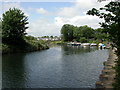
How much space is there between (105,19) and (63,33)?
10747 centimetres

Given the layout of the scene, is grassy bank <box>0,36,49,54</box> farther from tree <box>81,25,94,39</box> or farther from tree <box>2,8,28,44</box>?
tree <box>81,25,94,39</box>

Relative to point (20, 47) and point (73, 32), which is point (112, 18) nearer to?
point (20, 47)

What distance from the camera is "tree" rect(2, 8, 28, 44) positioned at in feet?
135

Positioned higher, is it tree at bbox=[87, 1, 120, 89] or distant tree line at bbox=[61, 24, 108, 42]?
distant tree line at bbox=[61, 24, 108, 42]

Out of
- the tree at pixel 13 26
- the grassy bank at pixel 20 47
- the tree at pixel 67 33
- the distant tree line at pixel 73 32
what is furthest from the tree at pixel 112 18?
the tree at pixel 67 33

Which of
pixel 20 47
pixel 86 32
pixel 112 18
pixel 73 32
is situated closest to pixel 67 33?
pixel 73 32

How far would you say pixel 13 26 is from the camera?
138 ft

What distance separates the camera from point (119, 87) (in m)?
7.60

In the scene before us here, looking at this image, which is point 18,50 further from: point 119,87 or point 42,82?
point 119,87

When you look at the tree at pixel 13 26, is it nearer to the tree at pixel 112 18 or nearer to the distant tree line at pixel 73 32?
the tree at pixel 112 18

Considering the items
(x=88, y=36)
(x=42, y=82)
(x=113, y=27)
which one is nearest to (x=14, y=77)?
(x=42, y=82)

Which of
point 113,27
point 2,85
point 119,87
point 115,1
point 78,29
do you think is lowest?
point 2,85

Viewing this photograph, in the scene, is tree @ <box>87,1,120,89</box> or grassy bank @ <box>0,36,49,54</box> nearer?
tree @ <box>87,1,120,89</box>

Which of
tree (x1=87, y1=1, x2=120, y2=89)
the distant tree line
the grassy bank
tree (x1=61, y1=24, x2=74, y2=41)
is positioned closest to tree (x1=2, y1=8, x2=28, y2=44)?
the grassy bank
